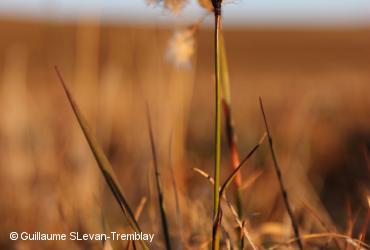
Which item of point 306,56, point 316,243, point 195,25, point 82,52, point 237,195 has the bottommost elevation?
point 316,243

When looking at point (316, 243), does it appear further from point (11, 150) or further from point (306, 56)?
point (306, 56)

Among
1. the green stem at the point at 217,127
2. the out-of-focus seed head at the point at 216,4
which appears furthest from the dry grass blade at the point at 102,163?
the out-of-focus seed head at the point at 216,4

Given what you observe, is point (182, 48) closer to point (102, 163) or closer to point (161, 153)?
point (102, 163)

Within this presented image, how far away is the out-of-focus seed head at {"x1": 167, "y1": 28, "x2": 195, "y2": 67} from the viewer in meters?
1.02

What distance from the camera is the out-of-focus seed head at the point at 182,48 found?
1019mm

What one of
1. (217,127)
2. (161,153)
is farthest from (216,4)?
(161,153)

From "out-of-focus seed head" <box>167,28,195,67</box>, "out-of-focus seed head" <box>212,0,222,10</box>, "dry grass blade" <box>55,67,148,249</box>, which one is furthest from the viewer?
"out-of-focus seed head" <box>167,28,195,67</box>

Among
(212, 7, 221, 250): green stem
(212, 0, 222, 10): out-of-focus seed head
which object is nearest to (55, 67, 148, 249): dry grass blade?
(212, 7, 221, 250): green stem

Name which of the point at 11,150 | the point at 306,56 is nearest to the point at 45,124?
the point at 11,150

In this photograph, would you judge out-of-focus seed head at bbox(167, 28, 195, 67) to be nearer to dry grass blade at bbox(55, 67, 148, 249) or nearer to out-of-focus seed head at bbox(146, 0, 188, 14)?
out-of-focus seed head at bbox(146, 0, 188, 14)

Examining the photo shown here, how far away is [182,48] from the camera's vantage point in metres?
1.04

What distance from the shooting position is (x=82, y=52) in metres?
2.54

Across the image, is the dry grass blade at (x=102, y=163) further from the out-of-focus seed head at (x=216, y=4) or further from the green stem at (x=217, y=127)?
the out-of-focus seed head at (x=216, y=4)

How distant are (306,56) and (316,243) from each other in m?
16.8
